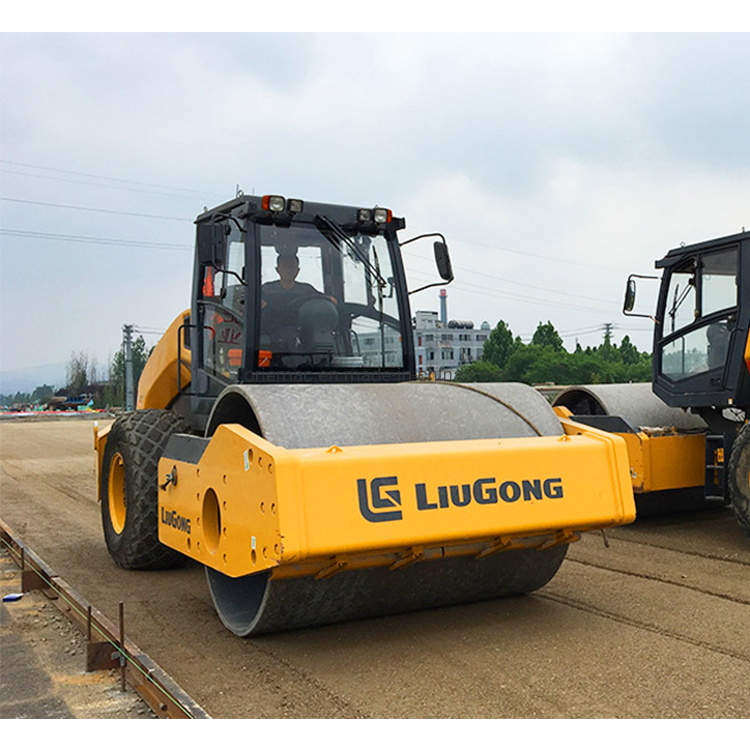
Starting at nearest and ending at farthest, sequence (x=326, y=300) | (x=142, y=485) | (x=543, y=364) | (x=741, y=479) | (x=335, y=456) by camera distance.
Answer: (x=335, y=456) < (x=326, y=300) < (x=142, y=485) < (x=741, y=479) < (x=543, y=364)

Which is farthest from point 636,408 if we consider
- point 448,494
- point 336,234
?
point 448,494

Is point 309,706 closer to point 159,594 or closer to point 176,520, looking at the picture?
point 176,520

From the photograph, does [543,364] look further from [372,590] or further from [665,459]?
[372,590]

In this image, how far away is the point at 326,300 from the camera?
6070 millimetres

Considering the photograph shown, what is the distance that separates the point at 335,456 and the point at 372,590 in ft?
3.51

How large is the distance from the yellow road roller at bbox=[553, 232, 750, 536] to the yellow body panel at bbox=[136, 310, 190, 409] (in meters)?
3.42

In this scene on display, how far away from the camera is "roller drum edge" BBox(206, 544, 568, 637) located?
487 cm

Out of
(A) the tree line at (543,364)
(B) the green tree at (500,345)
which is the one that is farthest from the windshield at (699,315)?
(B) the green tree at (500,345)

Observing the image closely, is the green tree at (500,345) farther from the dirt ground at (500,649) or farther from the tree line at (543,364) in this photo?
the dirt ground at (500,649)

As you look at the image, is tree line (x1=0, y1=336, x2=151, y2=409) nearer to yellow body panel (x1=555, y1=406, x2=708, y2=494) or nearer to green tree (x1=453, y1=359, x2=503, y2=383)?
green tree (x1=453, y1=359, x2=503, y2=383)

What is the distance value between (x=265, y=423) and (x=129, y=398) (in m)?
34.6

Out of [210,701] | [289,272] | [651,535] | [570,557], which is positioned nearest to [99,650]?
[210,701]

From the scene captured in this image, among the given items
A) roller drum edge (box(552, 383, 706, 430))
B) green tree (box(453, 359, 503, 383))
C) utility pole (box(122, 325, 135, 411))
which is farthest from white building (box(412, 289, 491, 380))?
roller drum edge (box(552, 383, 706, 430))

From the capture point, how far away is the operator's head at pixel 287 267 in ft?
19.6
